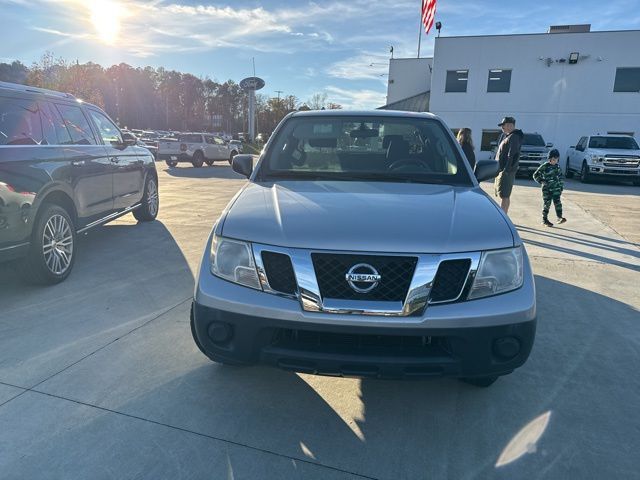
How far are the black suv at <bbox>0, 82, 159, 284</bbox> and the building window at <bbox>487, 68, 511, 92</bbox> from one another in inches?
907

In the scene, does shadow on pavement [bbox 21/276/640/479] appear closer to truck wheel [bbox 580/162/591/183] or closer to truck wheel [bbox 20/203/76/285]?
truck wheel [bbox 20/203/76/285]

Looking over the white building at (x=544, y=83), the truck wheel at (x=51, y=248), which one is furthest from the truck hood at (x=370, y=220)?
the white building at (x=544, y=83)

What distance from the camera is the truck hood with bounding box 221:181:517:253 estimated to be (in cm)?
213

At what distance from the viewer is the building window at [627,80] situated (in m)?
22.2

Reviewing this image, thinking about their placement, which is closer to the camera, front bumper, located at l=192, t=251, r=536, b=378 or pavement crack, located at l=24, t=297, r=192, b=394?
front bumper, located at l=192, t=251, r=536, b=378

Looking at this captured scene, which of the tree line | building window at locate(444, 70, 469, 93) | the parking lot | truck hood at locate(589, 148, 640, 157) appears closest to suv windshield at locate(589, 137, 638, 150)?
truck hood at locate(589, 148, 640, 157)

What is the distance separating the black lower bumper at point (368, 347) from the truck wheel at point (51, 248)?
8.80 feet

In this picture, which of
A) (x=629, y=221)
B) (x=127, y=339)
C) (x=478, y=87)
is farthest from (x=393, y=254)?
(x=478, y=87)

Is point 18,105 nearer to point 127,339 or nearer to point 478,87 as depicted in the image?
point 127,339

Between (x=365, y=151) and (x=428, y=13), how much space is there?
30.0m

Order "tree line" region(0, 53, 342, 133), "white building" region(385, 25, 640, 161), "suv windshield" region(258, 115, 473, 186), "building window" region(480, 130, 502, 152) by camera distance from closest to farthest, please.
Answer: "suv windshield" region(258, 115, 473, 186) → "white building" region(385, 25, 640, 161) → "building window" region(480, 130, 502, 152) → "tree line" region(0, 53, 342, 133)

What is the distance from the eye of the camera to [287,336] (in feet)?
7.23

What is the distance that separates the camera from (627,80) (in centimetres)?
2233

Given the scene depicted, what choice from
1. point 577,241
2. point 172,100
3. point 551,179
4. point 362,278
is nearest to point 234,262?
point 362,278
